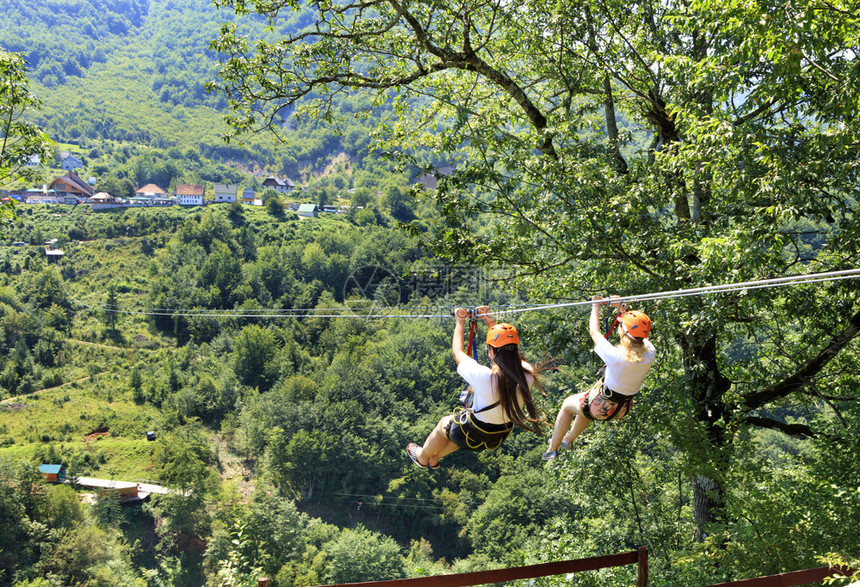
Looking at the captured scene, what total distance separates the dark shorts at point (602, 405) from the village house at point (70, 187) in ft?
410

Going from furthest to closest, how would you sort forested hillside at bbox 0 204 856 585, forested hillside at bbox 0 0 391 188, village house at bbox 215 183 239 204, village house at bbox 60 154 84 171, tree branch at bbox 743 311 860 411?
forested hillside at bbox 0 0 391 188 → village house at bbox 215 183 239 204 → village house at bbox 60 154 84 171 → forested hillside at bbox 0 204 856 585 → tree branch at bbox 743 311 860 411

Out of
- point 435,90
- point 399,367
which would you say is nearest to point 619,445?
point 435,90

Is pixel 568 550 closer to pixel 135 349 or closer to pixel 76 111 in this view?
pixel 135 349

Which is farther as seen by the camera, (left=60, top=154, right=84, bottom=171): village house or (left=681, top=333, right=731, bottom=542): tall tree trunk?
(left=60, top=154, right=84, bottom=171): village house

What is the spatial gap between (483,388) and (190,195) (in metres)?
127

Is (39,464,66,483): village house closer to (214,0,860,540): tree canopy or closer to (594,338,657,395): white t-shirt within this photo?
(214,0,860,540): tree canopy

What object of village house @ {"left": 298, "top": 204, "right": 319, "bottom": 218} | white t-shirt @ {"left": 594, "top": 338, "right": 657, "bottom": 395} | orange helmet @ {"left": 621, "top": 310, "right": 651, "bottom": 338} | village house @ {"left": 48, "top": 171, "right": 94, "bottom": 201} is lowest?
white t-shirt @ {"left": 594, "top": 338, "right": 657, "bottom": 395}

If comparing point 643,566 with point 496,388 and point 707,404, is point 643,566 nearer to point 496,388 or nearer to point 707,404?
point 496,388

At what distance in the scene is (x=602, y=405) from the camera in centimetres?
370

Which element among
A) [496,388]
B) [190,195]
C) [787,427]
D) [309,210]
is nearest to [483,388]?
[496,388]

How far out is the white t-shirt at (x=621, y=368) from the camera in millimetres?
3371

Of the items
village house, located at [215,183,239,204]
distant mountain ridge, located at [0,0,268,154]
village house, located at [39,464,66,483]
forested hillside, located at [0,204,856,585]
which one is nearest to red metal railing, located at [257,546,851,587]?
forested hillside, located at [0,204,856,585]

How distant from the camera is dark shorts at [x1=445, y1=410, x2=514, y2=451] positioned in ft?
11.2

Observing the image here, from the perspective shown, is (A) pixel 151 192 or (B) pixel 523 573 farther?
(A) pixel 151 192
